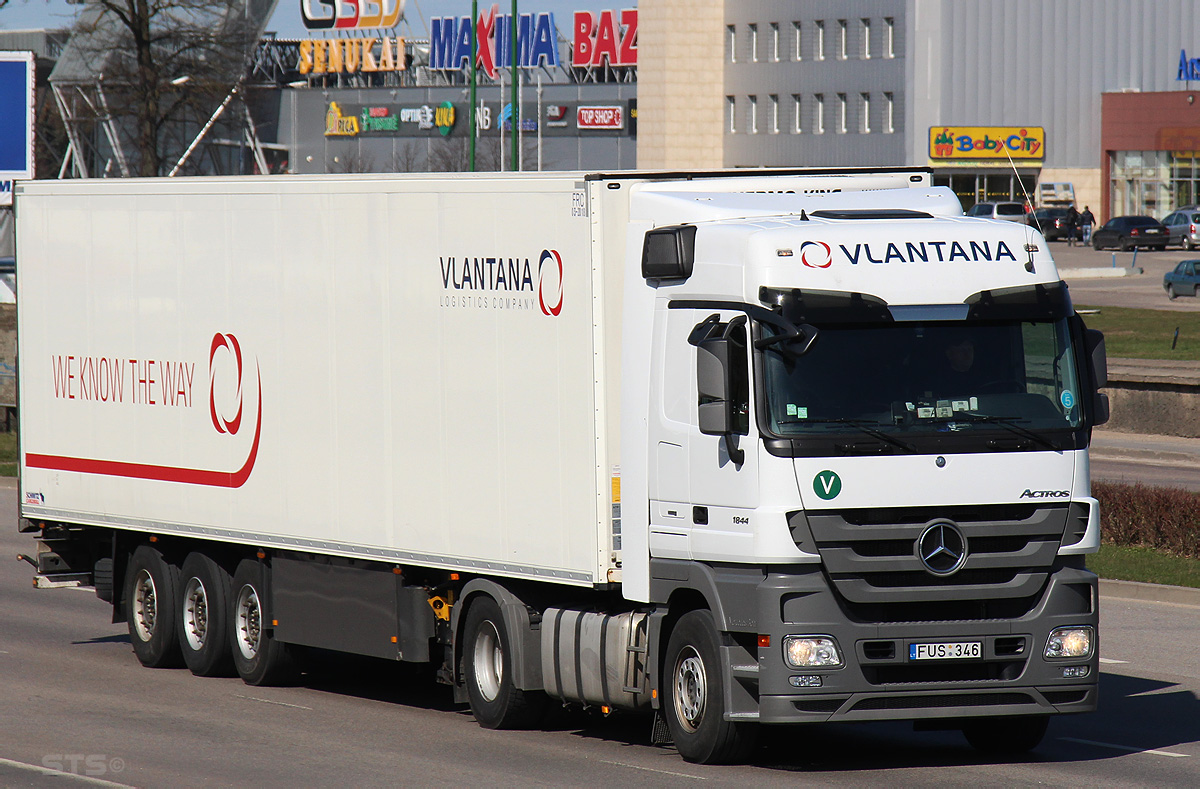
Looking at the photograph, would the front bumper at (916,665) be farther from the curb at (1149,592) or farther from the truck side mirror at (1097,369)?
the curb at (1149,592)

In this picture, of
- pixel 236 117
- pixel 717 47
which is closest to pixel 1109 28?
pixel 717 47

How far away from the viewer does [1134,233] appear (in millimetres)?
75125

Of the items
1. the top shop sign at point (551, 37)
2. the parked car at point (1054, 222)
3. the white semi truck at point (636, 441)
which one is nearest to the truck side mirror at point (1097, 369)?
the white semi truck at point (636, 441)

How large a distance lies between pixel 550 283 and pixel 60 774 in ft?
13.8

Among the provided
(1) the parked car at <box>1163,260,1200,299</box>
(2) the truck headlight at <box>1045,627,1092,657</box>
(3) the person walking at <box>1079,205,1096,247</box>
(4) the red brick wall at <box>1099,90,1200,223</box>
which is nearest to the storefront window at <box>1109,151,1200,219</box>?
(4) the red brick wall at <box>1099,90,1200,223</box>

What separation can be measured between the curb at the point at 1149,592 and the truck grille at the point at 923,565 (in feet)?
23.6

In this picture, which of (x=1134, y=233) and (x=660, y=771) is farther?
(x=1134, y=233)

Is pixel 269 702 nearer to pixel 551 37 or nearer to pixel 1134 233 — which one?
pixel 1134 233

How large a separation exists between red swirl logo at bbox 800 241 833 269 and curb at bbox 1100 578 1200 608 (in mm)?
8227

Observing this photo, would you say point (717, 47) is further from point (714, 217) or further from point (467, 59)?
point (714, 217)

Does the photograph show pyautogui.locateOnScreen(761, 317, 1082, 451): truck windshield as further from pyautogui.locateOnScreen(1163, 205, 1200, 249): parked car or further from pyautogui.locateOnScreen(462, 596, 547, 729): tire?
pyautogui.locateOnScreen(1163, 205, 1200, 249): parked car

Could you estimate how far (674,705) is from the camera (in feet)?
36.0

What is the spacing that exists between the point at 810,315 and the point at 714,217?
1.11 m

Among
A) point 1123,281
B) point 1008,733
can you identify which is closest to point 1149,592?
point 1008,733
